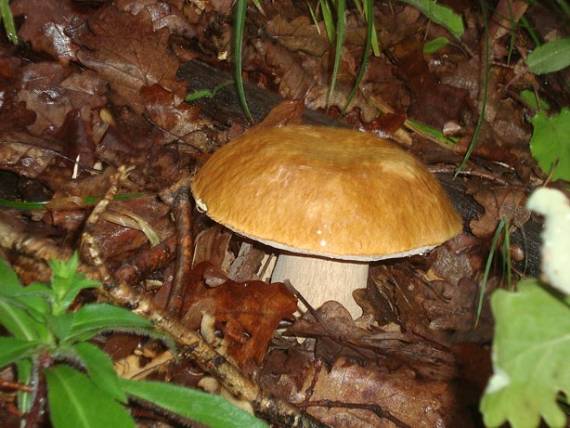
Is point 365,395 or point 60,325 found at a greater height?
point 60,325

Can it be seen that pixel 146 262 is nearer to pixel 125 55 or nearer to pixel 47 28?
pixel 125 55

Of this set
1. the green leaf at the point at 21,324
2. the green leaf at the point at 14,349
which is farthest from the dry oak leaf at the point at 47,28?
the green leaf at the point at 14,349

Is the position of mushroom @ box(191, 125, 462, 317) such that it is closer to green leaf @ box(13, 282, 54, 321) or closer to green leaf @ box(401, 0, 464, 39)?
green leaf @ box(13, 282, 54, 321)

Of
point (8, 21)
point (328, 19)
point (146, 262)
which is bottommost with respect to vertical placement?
point (146, 262)

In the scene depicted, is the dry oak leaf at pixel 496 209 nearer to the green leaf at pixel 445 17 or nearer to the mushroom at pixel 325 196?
the mushroom at pixel 325 196

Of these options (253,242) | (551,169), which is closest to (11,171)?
(253,242)

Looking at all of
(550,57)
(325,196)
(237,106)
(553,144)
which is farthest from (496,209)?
(237,106)

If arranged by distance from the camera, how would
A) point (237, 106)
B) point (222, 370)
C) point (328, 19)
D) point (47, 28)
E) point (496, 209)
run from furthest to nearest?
1. point (328, 19)
2. point (47, 28)
3. point (237, 106)
4. point (496, 209)
5. point (222, 370)
